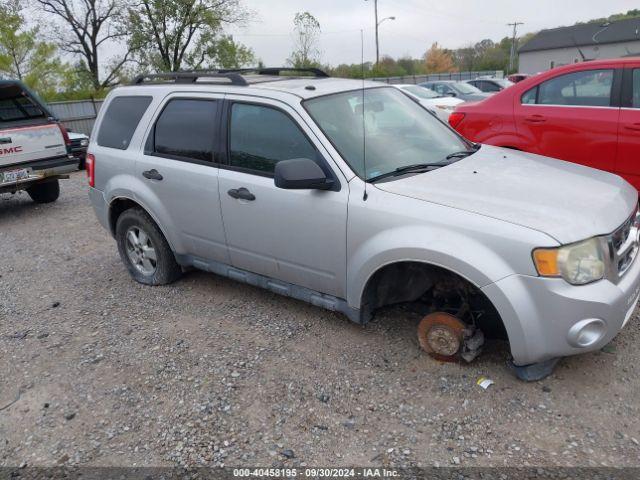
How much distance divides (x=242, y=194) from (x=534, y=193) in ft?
6.23

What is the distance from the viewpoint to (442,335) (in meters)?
3.25

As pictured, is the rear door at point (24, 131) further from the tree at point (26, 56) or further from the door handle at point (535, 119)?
the tree at point (26, 56)

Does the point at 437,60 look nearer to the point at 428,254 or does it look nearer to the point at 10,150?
the point at 10,150

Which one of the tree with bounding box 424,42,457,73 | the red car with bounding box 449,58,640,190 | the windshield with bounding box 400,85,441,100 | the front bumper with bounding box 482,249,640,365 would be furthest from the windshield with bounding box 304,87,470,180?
the tree with bounding box 424,42,457,73

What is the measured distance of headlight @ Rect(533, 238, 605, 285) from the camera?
2.62 m

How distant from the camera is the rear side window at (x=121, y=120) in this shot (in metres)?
4.57

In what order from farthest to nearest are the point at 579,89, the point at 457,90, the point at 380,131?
the point at 457,90, the point at 579,89, the point at 380,131

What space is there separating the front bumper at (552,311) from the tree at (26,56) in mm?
26509

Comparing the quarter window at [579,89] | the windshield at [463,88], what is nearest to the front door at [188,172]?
the quarter window at [579,89]

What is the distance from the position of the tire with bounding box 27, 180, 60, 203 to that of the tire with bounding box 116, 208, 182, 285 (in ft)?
15.0

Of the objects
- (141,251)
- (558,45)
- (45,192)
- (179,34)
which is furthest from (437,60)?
(141,251)

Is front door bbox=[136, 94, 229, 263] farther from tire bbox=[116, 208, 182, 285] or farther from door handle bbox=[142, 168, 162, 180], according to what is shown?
tire bbox=[116, 208, 182, 285]

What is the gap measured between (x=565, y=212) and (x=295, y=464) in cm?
191

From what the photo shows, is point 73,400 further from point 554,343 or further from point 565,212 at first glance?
point 565,212
